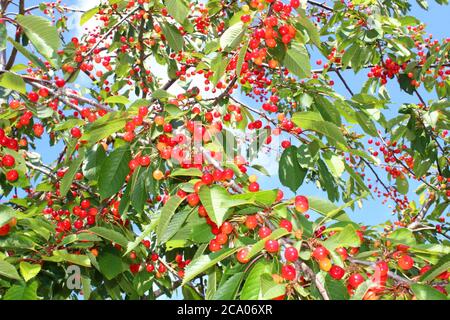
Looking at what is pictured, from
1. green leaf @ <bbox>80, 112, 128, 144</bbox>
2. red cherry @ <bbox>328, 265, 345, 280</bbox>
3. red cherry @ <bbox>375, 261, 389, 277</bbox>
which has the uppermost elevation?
green leaf @ <bbox>80, 112, 128, 144</bbox>

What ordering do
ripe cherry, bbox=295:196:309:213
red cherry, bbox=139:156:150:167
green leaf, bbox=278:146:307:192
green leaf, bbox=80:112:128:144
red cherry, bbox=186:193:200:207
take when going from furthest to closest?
green leaf, bbox=278:146:307:192 < red cherry, bbox=139:156:150:167 < green leaf, bbox=80:112:128:144 < red cherry, bbox=186:193:200:207 < ripe cherry, bbox=295:196:309:213

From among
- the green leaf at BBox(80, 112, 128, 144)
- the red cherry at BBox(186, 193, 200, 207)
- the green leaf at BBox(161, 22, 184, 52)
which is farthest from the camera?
the green leaf at BBox(161, 22, 184, 52)

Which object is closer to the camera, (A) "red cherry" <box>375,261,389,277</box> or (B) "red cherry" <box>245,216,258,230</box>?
(A) "red cherry" <box>375,261,389,277</box>

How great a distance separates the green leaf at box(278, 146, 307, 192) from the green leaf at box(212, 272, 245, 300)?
0.97 m

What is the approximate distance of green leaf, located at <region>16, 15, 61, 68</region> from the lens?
2.42 meters

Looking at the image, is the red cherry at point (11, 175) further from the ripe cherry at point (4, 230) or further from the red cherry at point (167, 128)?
the red cherry at point (167, 128)

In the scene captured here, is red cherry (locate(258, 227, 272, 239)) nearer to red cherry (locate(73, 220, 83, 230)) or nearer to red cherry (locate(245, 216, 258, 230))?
red cherry (locate(245, 216, 258, 230))

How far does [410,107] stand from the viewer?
394 centimetres

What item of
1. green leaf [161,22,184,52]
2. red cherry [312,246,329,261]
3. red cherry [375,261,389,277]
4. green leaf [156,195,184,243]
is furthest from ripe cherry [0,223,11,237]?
green leaf [161,22,184,52]

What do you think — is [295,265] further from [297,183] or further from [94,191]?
[94,191]

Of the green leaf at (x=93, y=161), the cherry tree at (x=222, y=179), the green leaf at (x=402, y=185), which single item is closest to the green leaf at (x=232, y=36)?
the cherry tree at (x=222, y=179)

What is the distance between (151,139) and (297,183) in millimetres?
927

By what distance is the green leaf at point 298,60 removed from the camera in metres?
2.59
